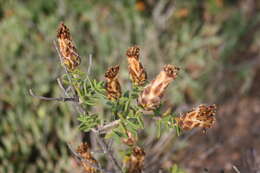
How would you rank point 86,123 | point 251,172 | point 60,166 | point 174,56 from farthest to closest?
point 174,56
point 60,166
point 251,172
point 86,123

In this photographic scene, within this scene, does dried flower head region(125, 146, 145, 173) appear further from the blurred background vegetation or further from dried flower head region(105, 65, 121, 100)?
the blurred background vegetation

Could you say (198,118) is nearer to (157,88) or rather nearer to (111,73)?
(157,88)

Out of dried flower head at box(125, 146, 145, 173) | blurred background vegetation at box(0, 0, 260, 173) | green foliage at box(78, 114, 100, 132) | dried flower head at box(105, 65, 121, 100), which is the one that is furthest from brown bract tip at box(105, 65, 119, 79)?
blurred background vegetation at box(0, 0, 260, 173)

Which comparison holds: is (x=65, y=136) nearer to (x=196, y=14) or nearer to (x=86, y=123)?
(x=86, y=123)

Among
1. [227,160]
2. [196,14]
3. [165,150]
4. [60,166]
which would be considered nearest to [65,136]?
[60,166]

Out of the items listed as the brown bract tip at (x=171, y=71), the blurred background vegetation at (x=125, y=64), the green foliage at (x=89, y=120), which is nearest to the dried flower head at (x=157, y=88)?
the brown bract tip at (x=171, y=71)

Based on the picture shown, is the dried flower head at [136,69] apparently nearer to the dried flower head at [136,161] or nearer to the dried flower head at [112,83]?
the dried flower head at [112,83]
